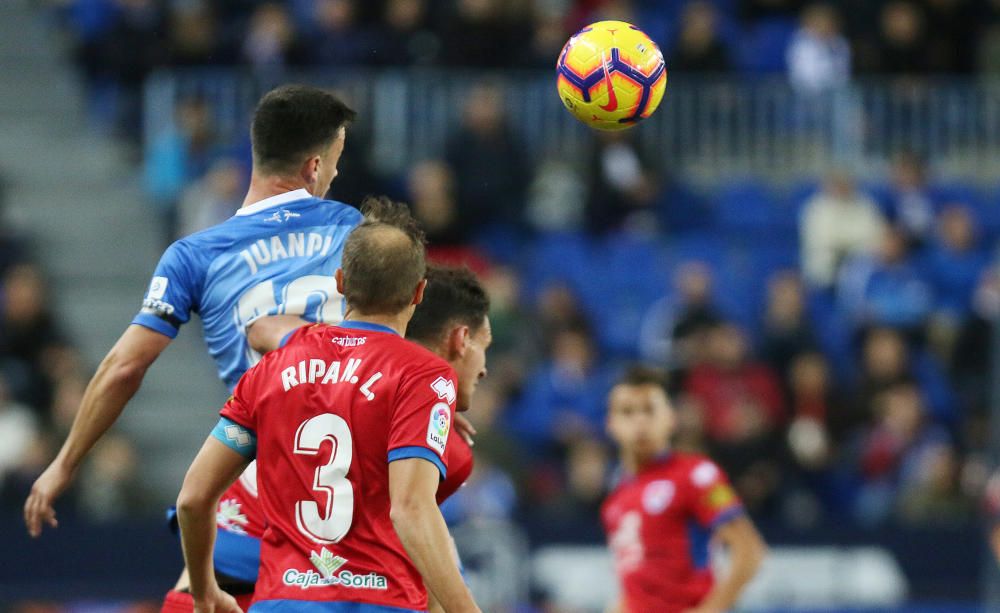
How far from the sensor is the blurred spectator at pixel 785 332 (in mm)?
14039

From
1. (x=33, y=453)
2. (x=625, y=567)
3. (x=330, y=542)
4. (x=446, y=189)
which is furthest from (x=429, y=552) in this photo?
(x=446, y=189)

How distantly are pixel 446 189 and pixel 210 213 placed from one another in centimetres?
201

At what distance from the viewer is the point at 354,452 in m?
4.96

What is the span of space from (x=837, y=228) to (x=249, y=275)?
32.6 ft

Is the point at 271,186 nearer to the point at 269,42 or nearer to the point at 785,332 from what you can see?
the point at 785,332

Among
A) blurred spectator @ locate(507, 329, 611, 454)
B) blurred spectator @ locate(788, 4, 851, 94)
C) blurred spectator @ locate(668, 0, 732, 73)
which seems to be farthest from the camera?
blurred spectator @ locate(788, 4, 851, 94)

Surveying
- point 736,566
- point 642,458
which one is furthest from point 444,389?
point 642,458

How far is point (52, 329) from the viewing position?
45.5ft

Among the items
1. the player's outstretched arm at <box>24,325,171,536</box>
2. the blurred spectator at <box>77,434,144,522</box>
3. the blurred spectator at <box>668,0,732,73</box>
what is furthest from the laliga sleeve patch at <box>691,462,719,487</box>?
the blurred spectator at <box>668,0,732,73</box>

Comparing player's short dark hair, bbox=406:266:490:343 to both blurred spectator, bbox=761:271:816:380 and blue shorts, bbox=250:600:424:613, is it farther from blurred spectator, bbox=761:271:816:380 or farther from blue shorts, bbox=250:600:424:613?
blurred spectator, bbox=761:271:816:380

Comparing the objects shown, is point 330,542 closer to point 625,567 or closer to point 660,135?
point 625,567

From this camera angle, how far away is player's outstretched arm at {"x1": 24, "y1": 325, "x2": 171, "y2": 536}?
5.83 meters

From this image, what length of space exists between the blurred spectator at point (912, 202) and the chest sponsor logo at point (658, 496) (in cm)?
688

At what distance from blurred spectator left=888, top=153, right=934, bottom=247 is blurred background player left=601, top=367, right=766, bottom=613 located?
22.0 ft
